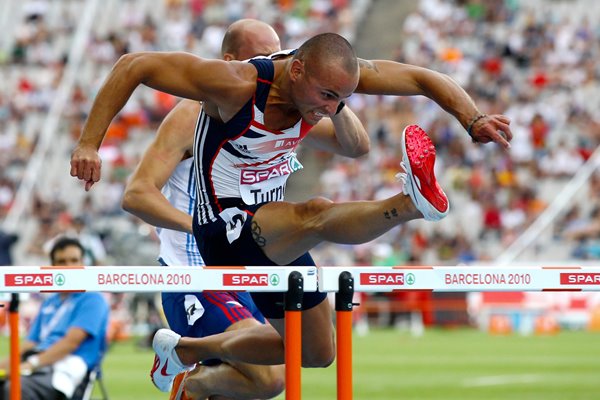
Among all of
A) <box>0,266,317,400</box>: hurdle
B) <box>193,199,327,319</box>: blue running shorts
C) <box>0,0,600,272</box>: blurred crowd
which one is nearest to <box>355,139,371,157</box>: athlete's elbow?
<box>193,199,327,319</box>: blue running shorts

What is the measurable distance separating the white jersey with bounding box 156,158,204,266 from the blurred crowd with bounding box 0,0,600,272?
1322 centimetres

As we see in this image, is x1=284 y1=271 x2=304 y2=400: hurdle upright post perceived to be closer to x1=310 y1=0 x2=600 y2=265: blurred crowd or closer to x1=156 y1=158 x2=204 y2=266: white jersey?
x1=156 y1=158 x2=204 y2=266: white jersey

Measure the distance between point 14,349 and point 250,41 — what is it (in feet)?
7.49

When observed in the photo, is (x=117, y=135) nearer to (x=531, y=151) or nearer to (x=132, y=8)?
(x=132, y=8)

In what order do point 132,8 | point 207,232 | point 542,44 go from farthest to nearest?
point 132,8
point 542,44
point 207,232

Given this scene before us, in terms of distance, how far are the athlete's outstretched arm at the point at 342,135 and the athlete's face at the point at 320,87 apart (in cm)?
72

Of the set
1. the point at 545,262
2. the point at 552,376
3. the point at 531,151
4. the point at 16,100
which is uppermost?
the point at 16,100

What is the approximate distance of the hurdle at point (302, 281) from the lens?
5188 mm

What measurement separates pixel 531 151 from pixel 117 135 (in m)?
8.54

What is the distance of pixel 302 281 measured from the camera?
215 inches

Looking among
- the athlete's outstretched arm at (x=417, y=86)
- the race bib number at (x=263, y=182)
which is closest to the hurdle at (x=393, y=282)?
the athlete's outstretched arm at (x=417, y=86)

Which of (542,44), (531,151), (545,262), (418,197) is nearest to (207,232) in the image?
(418,197)

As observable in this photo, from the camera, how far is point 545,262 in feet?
74.4

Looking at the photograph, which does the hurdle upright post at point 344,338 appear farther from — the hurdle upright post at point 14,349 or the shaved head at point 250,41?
the shaved head at point 250,41
